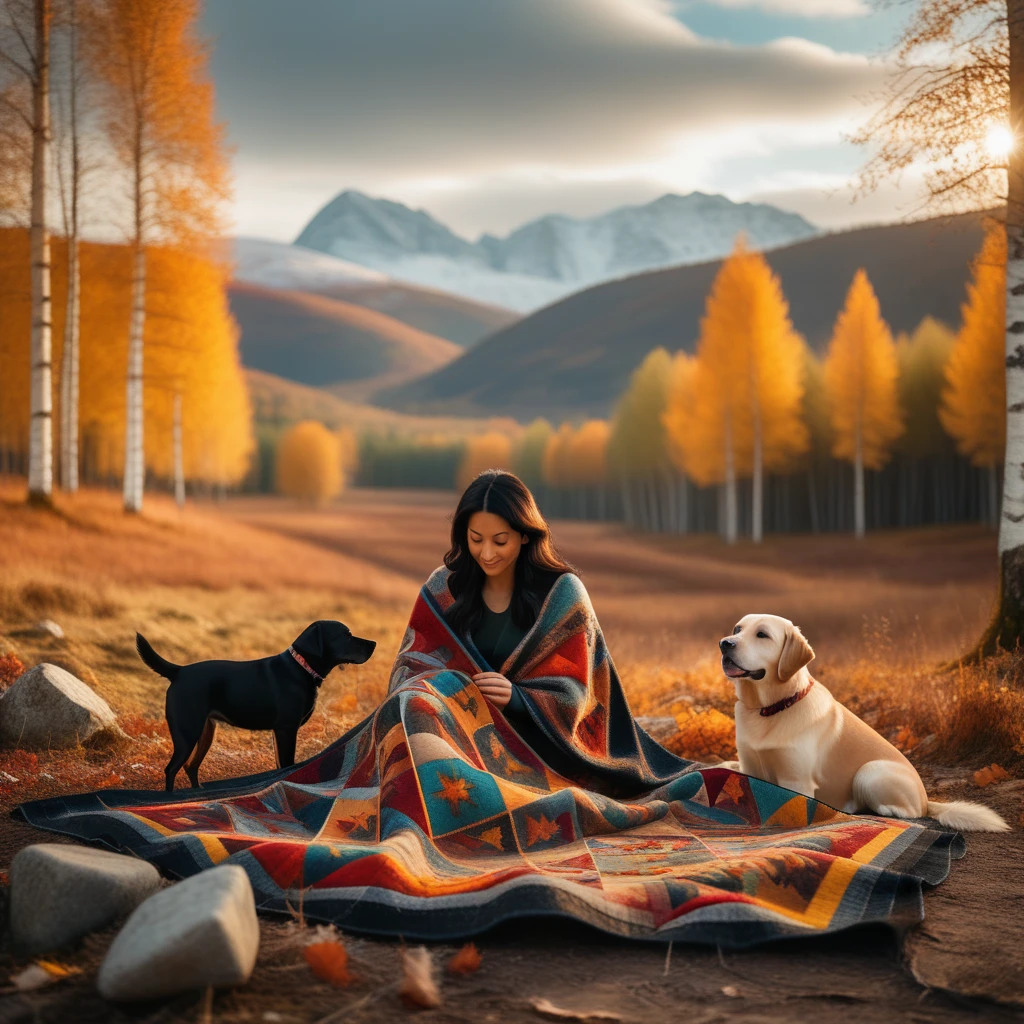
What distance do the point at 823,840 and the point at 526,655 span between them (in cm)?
170

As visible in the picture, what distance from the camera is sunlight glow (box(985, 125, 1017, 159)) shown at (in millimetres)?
8225

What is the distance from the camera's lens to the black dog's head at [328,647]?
17.0ft

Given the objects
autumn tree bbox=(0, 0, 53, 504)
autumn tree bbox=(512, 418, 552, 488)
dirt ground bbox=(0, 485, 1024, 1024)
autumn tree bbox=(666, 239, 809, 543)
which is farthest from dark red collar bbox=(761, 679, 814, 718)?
autumn tree bbox=(512, 418, 552, 488)

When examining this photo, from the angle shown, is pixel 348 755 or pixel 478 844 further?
pixel 348 755

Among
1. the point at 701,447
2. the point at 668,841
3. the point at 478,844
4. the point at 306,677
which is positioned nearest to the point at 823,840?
the point at 668,841

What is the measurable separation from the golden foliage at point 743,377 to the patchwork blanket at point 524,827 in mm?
25453

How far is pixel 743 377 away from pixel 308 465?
33171mm

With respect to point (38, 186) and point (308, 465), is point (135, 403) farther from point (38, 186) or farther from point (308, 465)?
point (308, 465)

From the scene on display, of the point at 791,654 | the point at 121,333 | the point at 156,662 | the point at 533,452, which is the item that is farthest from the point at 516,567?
the point at 533,452

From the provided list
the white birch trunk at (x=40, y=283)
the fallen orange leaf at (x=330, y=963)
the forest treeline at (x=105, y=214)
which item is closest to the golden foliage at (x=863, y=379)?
the forest treeline at (x=105, y=214)

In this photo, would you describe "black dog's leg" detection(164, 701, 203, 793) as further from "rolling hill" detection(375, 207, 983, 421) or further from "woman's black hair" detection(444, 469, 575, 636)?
"rolling hill" detection(375, 207, 983, 421)

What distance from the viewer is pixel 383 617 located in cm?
1617

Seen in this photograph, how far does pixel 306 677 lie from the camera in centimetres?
524

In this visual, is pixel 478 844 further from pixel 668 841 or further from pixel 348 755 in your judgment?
pixel 348 755
